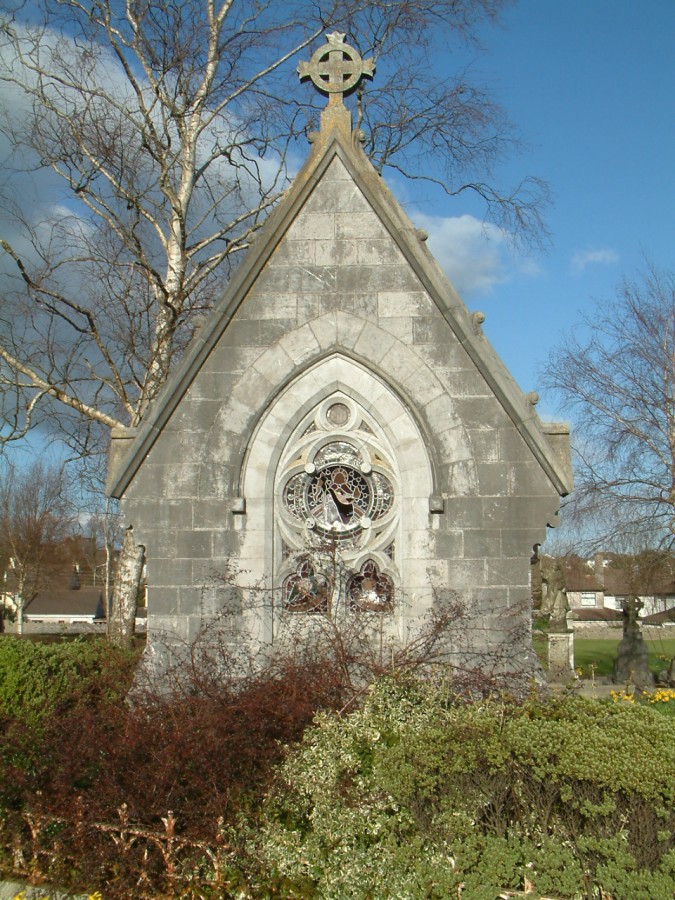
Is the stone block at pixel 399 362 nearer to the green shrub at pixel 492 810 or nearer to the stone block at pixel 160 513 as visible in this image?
the stone block at pixel 160 513

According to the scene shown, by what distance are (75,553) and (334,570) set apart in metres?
59.7

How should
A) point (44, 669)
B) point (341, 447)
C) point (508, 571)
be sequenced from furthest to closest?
point (44, 669) < point (341, 447) < point (508, 571)

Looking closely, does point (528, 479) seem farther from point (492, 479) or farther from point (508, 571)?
point (508, 571)

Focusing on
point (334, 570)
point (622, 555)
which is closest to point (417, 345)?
point (334, 570)

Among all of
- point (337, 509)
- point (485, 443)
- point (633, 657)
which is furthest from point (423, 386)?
point (633, 657)

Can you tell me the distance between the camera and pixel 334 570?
296 inches

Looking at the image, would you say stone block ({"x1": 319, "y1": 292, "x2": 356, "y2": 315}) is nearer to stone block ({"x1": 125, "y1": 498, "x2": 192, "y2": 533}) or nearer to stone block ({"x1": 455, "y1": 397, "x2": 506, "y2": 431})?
stone block ({"x1": 455, "y1": 397, "x2": 506, "y2": 431})

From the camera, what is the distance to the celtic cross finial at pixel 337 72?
26.4 ft

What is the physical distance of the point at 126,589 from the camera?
44.1 ft

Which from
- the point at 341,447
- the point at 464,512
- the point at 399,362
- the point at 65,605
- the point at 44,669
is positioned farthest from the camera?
the point at 65,605

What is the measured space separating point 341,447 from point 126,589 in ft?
23.0

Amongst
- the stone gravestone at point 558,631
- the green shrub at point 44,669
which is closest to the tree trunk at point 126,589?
the green shrub at point 44,669

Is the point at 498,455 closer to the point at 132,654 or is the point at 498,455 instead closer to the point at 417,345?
the point at 417,345

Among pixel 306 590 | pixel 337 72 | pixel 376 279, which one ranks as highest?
pixel 337 72
